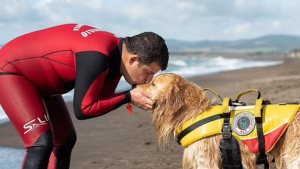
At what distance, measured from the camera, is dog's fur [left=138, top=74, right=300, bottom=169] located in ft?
12.7

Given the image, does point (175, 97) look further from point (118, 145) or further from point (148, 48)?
point (118, 145)

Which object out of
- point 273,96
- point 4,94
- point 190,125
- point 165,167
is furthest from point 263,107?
point 273,96

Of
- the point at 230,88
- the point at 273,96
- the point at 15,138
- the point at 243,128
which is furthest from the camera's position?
the point at 230,88

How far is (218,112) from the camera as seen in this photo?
411cm

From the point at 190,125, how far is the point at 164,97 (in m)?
0.39

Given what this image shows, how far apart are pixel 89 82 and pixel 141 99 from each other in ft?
1.96

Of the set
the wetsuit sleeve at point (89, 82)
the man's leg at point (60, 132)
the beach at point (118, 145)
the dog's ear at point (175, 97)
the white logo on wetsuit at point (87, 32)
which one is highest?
the white logo on wetsuit at point (87, 32)

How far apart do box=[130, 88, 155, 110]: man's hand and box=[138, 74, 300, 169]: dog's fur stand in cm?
13

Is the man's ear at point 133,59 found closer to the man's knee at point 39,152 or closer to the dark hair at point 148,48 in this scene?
the dark hair at point 148,48

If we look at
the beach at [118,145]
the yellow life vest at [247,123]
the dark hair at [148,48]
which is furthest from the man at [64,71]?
the beach at [118,145]

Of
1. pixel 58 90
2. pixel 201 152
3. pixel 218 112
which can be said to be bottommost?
pixel 201 152

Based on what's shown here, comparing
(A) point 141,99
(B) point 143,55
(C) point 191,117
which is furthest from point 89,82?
(C) point 191,117

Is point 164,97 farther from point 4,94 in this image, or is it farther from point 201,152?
point 4,94

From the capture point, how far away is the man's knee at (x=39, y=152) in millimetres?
3410
